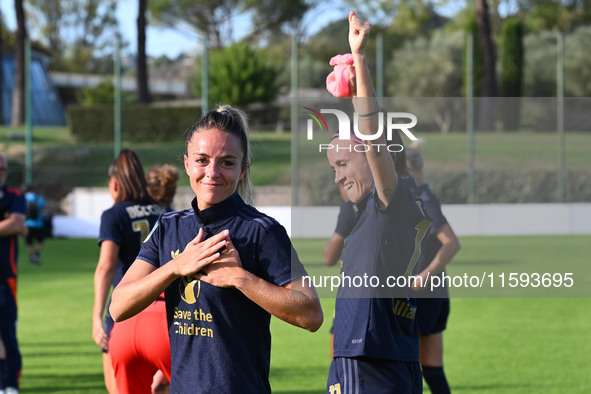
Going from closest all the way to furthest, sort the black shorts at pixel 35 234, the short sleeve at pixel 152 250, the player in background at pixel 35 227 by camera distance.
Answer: the short sleeve at pixel 152 250 → the player in background at pixel 35 227 → the black shorts at pixel 35 234

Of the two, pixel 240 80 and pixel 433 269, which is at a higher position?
pixel 240 80

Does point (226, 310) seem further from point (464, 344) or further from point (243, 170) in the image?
point (464, 344)

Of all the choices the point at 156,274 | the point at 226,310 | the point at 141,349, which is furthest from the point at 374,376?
the point at 141,349

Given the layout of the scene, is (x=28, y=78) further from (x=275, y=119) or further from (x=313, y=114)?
(x=313, y=114)

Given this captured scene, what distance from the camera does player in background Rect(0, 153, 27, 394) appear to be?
23.5ft

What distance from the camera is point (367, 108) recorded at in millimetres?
3336

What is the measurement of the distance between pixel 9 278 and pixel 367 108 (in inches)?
195

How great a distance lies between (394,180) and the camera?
3.58 meters

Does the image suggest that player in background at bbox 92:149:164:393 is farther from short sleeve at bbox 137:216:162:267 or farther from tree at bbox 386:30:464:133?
tree at bbox 386:30:464:133

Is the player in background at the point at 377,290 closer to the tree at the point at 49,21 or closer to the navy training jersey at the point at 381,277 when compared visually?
the navy training jersey at the point at 381,277

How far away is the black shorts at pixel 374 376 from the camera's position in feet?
12.3

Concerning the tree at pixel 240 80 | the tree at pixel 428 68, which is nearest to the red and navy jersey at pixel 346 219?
the tree at pixel 240 80

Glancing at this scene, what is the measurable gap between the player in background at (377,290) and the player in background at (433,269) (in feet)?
4.63

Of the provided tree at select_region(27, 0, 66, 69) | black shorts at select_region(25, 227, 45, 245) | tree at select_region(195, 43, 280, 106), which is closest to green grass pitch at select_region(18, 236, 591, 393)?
black shorts at select_region(25, 227, 45, 245)
